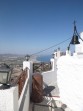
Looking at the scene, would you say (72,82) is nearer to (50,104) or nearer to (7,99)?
(50,104)

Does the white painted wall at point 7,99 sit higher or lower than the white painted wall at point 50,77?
higher

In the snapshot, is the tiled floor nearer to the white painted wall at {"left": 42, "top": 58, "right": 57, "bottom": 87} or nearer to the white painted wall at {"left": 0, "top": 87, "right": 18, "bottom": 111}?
the white painted wall at {"left": 42, "top": 58, "right": 57, "bottom": 87}

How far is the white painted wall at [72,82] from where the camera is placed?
224 inches

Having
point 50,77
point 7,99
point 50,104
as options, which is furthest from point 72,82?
point 7,99

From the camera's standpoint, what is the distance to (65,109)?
6.61 metres

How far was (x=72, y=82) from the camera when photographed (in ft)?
20.1

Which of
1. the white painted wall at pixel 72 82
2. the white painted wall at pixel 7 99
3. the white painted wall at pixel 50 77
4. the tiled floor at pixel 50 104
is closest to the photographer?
the white painted wall at pixel 7 99

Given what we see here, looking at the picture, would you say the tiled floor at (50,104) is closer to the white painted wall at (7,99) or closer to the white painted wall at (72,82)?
the white painted wall at (72,82)

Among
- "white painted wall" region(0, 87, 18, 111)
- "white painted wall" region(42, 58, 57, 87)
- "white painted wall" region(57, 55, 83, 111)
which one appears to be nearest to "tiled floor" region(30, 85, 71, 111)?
"white painted wall" region(57, 55, 83, 111)

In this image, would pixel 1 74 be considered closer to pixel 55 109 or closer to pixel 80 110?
pixel 80 110

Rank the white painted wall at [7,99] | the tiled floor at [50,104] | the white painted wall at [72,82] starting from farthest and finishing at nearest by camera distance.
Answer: the tiled floor at [50,104], the white painted wall at [72,82], the white painted wall at [7,99]

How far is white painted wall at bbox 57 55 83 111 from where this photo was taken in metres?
5.68

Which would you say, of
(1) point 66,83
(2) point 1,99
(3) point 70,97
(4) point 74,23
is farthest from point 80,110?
(2) point 1,99

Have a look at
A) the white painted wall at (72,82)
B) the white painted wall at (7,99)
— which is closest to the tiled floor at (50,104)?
the white painted wall at (72,82)
